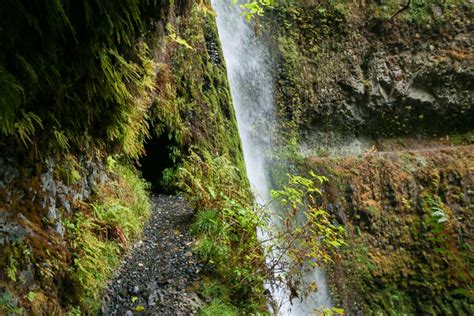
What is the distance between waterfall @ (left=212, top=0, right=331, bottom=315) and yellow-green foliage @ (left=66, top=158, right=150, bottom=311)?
15.4ft

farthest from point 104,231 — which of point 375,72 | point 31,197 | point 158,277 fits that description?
point 375,72

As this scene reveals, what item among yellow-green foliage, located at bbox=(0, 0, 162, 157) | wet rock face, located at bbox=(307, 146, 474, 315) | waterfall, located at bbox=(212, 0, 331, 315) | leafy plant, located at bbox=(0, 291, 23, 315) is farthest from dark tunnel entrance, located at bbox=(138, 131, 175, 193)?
wet rock face, located at bbox=(307, 146, 474, 315)

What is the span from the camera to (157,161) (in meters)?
7.62

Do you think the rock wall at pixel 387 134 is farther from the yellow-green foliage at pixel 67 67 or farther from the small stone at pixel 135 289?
the yellow-green foliage at pixel 67 67

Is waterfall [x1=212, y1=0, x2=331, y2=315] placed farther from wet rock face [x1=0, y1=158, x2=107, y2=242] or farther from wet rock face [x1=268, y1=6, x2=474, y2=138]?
wet rock face [x1=0, y1=158, x2=107, y2=242]

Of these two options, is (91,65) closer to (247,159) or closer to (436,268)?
(247,159)

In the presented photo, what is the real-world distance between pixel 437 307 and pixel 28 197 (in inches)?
430

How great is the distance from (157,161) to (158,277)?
3.75 meters

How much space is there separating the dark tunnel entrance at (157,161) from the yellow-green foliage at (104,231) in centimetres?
96

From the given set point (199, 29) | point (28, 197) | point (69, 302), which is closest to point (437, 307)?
point (199, 29)

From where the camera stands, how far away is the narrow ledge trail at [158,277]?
12.1 ft

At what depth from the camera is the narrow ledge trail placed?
3691mm

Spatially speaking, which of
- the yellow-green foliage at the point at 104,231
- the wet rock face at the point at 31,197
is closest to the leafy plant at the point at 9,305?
the wet rock face at the point at 31,197

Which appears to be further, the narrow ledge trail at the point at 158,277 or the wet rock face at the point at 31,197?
the narrow ledge trail at the point at 158,277
